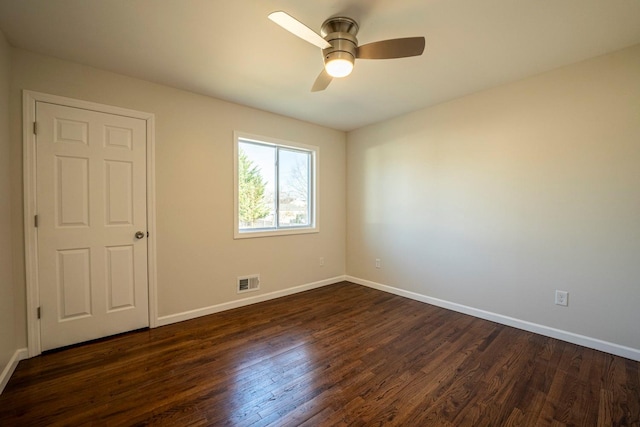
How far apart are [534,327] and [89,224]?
14.0 feet

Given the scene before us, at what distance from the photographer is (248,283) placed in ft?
11.0

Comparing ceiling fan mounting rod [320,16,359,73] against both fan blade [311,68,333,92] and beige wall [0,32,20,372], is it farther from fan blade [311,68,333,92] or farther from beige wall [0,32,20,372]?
beige wall [0,32,20,372]

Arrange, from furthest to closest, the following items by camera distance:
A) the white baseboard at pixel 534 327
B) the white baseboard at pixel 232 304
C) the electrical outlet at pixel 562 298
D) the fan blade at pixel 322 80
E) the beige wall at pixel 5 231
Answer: the white baseboard at pixel 232 304 < the electrical outlet at pixel 562 298 < the white baseboard at pixel 534 327 < the fan blade at pixel 322 80 < the beige wall at pixel 5 231

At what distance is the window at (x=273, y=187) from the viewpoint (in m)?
3.36

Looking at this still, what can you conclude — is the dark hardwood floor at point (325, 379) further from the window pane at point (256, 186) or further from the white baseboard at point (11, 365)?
the window pane at point (256, 186)

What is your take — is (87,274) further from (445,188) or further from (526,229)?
(526,229)

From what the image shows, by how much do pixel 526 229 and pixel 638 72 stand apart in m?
1.45

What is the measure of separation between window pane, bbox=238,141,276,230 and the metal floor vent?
635 millimetres

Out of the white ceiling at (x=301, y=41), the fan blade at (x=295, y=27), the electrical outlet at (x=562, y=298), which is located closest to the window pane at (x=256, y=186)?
the white ceiling at (x=301, y=41)

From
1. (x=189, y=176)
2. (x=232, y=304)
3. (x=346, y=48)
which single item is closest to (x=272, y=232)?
(x=232, y=304)

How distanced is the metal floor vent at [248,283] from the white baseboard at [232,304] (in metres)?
0.11

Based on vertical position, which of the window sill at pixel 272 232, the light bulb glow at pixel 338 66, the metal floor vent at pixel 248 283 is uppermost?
the light bulb glow at pixel 338 66

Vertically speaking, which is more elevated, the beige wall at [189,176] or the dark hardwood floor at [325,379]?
the beige wall at [189,176]

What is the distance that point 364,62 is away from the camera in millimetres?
2295
